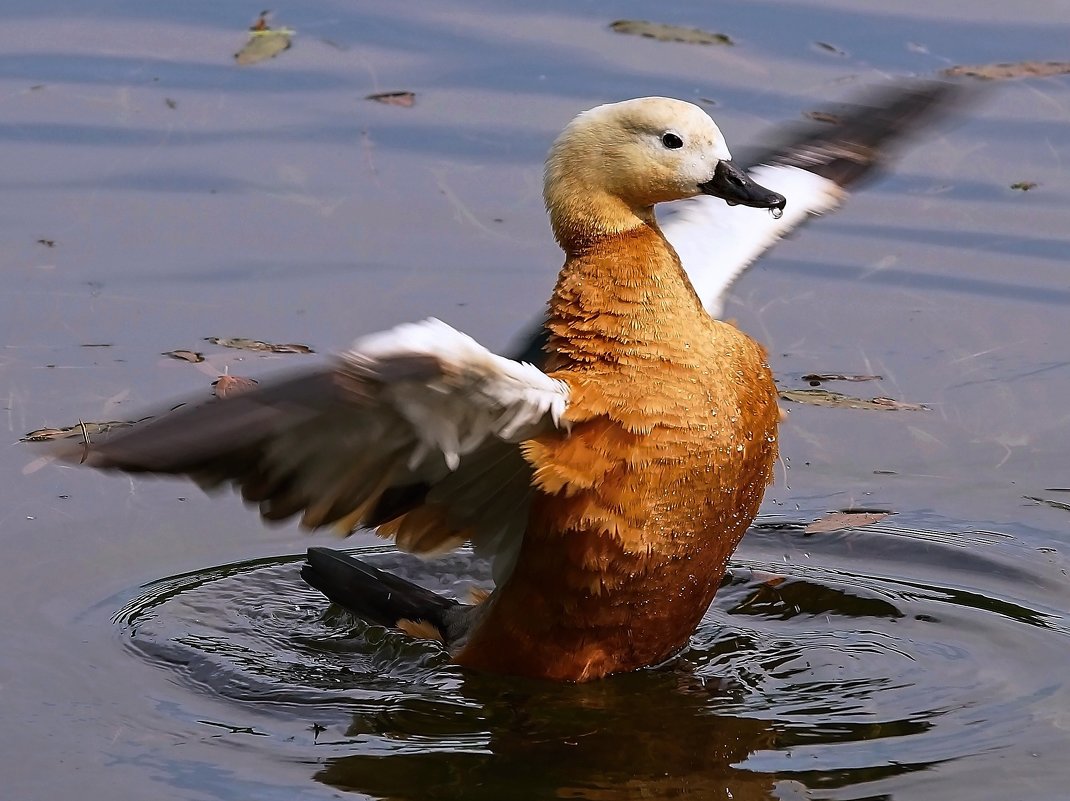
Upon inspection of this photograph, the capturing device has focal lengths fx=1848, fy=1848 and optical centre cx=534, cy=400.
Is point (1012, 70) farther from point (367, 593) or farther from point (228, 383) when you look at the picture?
point (367, 593)

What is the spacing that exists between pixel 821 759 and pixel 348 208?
4.21 metres

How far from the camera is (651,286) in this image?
5289 mm

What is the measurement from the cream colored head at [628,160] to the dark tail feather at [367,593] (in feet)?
4.13

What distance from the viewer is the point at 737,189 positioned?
543 centimetres

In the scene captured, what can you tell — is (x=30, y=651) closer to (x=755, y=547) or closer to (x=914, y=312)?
(x=755, y=547)

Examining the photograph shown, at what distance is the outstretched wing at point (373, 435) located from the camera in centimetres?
448

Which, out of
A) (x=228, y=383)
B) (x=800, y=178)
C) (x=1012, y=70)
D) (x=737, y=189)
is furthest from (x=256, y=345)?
(x=1012, y=70)

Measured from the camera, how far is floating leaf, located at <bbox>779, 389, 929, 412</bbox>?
705 centimetres

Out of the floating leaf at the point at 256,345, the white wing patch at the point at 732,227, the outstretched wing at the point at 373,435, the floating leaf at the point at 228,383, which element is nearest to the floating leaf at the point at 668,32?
the white wing patch at the point at 732,227

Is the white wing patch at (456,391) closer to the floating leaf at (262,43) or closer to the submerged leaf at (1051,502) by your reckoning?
the submerged leaf at (1051,502)

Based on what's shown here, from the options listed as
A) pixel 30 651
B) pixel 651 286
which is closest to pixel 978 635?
pixel 651 286

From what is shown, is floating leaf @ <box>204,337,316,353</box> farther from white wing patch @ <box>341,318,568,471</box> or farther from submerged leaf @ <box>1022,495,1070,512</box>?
submerged leaf @ <box>1022,495,1070,512</box>

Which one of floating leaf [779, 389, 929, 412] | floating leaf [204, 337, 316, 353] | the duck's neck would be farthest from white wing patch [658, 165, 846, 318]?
floating leaf [204, 337, 316, 353]

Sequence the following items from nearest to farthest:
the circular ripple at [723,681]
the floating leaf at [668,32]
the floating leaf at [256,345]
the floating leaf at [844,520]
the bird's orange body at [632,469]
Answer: the circular ripple at [723,681], the bird's orange body at [632,469], the floating leaf at [844,520], the floating leaf at [256,345], the floating leaf at [668,32]
